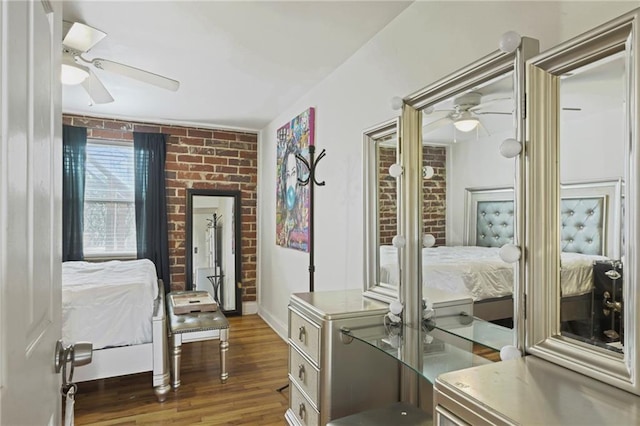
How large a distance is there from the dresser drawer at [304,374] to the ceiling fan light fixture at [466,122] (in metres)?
1.23

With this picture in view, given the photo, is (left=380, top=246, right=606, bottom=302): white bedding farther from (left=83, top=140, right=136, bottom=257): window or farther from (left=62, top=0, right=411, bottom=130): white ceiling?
(left=83, top=140, right=136, bottom=257): window

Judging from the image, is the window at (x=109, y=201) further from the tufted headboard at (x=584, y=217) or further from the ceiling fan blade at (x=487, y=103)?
the tufted headboard at (x=584, y=217)

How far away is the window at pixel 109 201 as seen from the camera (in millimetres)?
4203

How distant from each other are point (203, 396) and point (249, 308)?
222 centimetres

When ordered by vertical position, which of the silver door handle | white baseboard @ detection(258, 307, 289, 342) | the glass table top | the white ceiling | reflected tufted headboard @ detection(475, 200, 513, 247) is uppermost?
the white ceiling

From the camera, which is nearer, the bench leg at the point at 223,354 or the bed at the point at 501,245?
the bed at the point at 501,245

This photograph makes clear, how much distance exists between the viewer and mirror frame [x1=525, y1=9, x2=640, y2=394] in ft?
3.02

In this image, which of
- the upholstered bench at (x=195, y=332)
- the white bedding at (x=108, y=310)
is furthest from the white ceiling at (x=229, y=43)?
the upholstered bench at (x=195, y=332)

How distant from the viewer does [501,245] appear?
1351 mm

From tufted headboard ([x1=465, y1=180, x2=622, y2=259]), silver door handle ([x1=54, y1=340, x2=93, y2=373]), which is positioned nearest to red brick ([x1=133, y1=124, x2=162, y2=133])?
silver door handle ([x1=54, y1=340, x2=93, y2=373])

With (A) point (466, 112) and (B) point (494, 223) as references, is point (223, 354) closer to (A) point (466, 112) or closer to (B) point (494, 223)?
(B) point (494, 223)

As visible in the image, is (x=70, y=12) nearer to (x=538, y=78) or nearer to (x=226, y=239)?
(x=538, y=78)

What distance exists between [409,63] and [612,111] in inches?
43.5

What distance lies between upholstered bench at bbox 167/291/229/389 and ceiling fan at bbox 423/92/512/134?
2189mm
